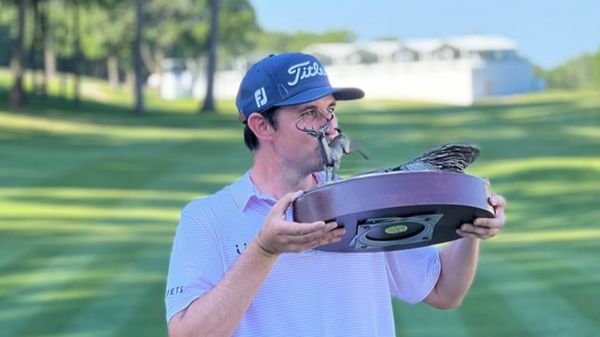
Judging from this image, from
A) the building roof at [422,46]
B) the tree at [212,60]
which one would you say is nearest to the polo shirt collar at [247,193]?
the tree at [212,60]

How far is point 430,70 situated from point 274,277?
110140mm

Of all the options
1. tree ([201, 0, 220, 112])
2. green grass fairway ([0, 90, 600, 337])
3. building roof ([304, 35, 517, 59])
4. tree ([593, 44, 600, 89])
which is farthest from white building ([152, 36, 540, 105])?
green grass fairway ([0, 90, 600, 337])

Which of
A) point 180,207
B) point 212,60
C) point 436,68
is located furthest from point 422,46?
point 180,207

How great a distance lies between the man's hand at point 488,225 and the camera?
2.94 m

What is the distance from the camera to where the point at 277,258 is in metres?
3.09

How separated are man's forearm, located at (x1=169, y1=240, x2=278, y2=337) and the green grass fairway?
0.39 meters

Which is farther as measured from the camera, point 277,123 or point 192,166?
point 192,166

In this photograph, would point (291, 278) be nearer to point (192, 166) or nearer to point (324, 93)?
point (324, 93)

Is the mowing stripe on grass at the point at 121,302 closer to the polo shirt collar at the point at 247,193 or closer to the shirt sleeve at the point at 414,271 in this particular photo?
the shirt sleeve at the point at 414,271

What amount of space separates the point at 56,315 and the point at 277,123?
6711 millimetres

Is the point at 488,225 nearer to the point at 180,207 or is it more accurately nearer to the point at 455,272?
the point at 455,272

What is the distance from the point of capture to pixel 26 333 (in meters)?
9.01

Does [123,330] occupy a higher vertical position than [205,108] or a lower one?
higher

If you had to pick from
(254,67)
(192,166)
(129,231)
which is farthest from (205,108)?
(254,67)
